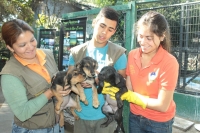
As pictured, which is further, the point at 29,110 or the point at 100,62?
the point at 100,62

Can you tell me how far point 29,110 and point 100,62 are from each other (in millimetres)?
1317

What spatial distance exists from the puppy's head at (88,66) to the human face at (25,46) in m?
0.74

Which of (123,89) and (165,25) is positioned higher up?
(165,25)

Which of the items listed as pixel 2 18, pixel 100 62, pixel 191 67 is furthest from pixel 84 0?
pixel 100 62

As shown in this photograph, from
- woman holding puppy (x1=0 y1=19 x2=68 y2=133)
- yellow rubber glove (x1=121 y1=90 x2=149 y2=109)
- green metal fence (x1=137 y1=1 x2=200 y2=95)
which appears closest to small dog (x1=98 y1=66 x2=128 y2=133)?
yellow rubber glove (x1=121 y1=90 x2=149 y2=109)

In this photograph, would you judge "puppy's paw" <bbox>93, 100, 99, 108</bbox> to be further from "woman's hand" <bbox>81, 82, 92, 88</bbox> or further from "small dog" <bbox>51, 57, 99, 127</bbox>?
"woman's hand" <bbox>81, 82, 92, 88</bbox>

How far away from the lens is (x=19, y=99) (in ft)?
8.70

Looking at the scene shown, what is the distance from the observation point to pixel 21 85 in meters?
2.66

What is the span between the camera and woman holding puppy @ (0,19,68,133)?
8.68ft

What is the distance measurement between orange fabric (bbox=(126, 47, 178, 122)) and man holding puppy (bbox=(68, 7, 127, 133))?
315mm

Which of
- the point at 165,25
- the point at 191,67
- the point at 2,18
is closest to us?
the point at 165,25

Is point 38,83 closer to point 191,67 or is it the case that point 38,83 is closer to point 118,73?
point 118,73

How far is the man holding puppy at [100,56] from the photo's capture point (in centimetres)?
321

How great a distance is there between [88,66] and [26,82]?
94 cm
